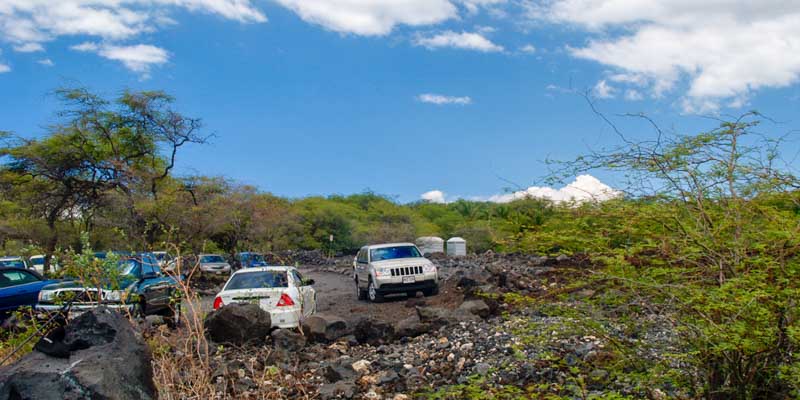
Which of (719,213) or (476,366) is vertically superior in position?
(719,213)

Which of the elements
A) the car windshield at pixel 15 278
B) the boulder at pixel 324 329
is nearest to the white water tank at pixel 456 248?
the boulder at pixel 324 329

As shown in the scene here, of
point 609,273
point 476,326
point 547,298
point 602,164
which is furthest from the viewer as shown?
point 476,326

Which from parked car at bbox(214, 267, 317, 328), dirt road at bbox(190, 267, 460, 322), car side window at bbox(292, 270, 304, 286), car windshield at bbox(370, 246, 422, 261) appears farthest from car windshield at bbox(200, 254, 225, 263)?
parked car at bbox(214, 267, 317, 328)

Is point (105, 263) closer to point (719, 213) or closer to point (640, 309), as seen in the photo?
point (640, 309)

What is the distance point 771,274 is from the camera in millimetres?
4824

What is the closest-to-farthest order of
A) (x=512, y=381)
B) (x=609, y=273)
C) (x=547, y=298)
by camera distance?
1. (x=609, y=273)
2. (x=547, y=298)
3. (x=512, y=381)

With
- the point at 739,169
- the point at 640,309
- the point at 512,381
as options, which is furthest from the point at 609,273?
the point at 512,381

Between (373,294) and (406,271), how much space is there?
3.92ft

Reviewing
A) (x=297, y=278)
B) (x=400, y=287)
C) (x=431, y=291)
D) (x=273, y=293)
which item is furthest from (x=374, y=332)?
(x=431, y=291)

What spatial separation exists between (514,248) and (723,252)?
1.56m

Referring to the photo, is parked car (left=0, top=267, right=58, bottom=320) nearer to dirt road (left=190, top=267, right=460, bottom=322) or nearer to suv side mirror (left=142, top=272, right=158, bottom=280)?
suv side mirror (left=142, top=272, right=158, bottom=280)

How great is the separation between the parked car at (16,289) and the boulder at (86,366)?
8.80m

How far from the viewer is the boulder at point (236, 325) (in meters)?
11.1

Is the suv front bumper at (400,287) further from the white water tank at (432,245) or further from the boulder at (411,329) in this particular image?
the white water tank at (432,245)
